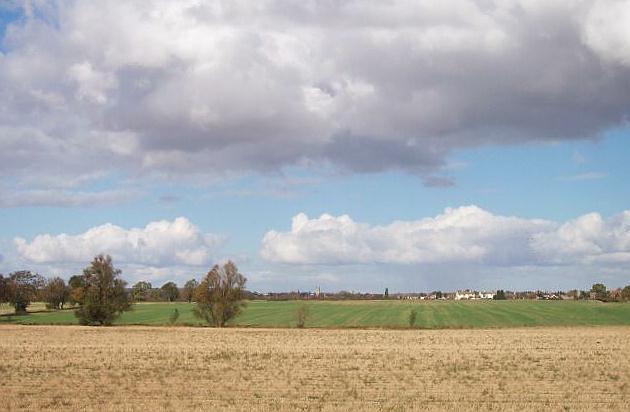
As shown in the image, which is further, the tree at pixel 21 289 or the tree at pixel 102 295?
the tree at pixel 21 289

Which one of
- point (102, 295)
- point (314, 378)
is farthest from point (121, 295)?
point (314, 378)

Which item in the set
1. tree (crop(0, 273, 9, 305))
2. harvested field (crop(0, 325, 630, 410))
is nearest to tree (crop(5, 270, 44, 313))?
tree (crop(0, 273, 9, 305))

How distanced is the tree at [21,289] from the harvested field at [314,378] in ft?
330

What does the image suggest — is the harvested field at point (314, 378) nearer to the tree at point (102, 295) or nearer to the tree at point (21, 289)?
the tree at point (102, 295)

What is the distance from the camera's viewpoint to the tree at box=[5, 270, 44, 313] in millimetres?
151113

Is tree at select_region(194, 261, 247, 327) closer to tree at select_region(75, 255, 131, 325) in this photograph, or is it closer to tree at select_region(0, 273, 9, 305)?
tree at select_region(75, 255, 131, 325)

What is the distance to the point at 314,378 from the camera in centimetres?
3594

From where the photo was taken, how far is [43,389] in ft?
103

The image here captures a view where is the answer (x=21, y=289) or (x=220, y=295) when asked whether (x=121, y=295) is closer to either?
(x=220, y=295)

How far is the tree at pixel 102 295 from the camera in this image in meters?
101

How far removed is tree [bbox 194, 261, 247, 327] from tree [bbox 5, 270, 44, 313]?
65.5m

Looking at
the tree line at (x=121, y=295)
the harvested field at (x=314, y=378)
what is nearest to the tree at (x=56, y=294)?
the tree line at (x=121, y=295)

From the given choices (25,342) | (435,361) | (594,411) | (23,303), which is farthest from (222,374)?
(23,303)

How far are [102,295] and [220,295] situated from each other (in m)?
16.7
